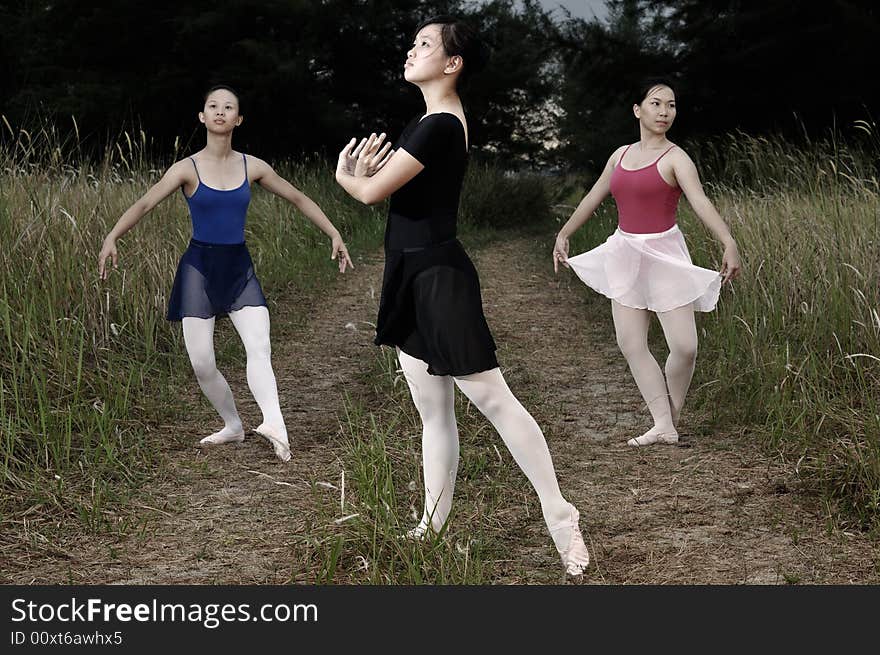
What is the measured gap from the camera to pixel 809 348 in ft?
16.2

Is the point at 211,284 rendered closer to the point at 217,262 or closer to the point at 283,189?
the point at 217,262

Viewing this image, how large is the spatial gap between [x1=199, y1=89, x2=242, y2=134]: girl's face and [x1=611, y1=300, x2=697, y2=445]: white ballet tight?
203cm

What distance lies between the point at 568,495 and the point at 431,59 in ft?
6.36

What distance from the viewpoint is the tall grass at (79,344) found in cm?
414

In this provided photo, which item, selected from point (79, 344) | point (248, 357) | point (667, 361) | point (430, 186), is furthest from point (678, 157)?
point (79, 344)

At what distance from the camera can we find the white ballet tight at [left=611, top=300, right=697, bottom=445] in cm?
471

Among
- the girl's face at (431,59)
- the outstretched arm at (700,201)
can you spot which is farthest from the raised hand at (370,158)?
the outstretched arm at (700,201)

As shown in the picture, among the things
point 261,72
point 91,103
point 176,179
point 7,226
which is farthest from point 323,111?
point 176,179

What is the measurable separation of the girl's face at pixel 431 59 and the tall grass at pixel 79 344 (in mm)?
2054

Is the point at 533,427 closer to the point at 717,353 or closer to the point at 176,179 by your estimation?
the point at 176,179

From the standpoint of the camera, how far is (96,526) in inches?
146

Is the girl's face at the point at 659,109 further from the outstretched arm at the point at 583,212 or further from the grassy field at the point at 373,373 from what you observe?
the grassy field at the point at 373,373

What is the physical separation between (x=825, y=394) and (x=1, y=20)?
73.0ft

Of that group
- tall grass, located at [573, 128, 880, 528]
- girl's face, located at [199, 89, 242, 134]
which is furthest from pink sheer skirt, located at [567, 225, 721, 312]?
girl's face, located at [199, 89, 242, 134]
